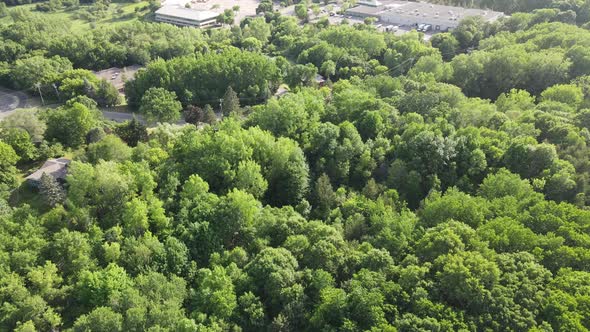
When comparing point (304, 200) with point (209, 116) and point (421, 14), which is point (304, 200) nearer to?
point (209, 116)

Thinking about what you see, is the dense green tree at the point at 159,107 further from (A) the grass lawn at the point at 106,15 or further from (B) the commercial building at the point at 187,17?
(A) the grass lawn at the point at 106,15

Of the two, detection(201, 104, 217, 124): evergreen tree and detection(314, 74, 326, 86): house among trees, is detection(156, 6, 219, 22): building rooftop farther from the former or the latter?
detection(201, 104, 217, 124): evergreen tree

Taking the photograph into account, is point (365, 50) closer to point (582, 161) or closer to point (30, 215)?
point (582, 161)

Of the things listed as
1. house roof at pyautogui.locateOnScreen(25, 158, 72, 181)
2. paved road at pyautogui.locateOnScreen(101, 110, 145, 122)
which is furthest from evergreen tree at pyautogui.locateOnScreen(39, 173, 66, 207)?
paved road at pyautogui.locateOnScreen(101, 110, 145, 122)

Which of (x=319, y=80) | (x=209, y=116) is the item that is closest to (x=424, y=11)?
(x=319, y=80)

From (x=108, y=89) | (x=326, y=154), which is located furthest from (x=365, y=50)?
(x=108, y=89)

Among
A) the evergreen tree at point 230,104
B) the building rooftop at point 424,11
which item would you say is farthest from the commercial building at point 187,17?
the evergreen tree at point 230,104

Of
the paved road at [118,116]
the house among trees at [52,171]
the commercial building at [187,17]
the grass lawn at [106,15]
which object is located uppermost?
the commercial building at [187,17]
